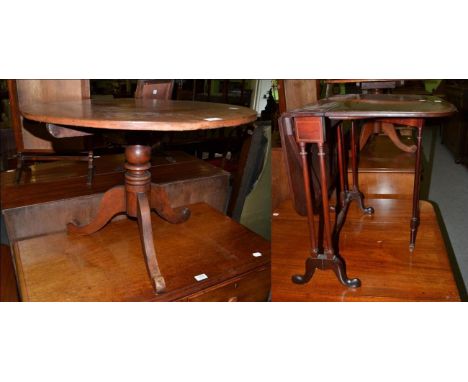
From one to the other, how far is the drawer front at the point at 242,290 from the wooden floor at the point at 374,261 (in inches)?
2.2

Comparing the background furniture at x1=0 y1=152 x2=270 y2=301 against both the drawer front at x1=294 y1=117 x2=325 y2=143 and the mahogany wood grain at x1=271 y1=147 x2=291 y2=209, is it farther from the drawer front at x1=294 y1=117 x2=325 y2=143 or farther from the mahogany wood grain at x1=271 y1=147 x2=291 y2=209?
the drawer front at x1=294 y1=117 x2=325 y2=143

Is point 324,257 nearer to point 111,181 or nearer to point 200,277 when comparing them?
point 200,277

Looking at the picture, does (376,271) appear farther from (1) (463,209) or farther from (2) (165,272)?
(2) (165,272)

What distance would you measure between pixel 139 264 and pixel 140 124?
0.70 metres

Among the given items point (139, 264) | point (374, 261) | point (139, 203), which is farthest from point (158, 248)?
point (374, 261)

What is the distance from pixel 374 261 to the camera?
65.5 inches

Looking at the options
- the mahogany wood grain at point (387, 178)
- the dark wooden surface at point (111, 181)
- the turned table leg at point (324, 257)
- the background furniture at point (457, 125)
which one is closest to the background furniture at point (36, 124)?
the dark wooden surface at point (111, 181)

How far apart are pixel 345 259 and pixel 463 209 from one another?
2.26 feet

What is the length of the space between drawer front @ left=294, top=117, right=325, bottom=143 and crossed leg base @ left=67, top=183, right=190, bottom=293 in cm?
63

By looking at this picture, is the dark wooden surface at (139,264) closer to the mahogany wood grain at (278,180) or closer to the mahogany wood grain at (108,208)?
the mahogany wood grain at (108,208)

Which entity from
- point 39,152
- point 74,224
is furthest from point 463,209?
point 39,152

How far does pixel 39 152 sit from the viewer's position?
2125 mm

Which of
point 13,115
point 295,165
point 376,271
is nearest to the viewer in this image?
point 295,165

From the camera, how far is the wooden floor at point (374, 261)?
1490 millimetres
